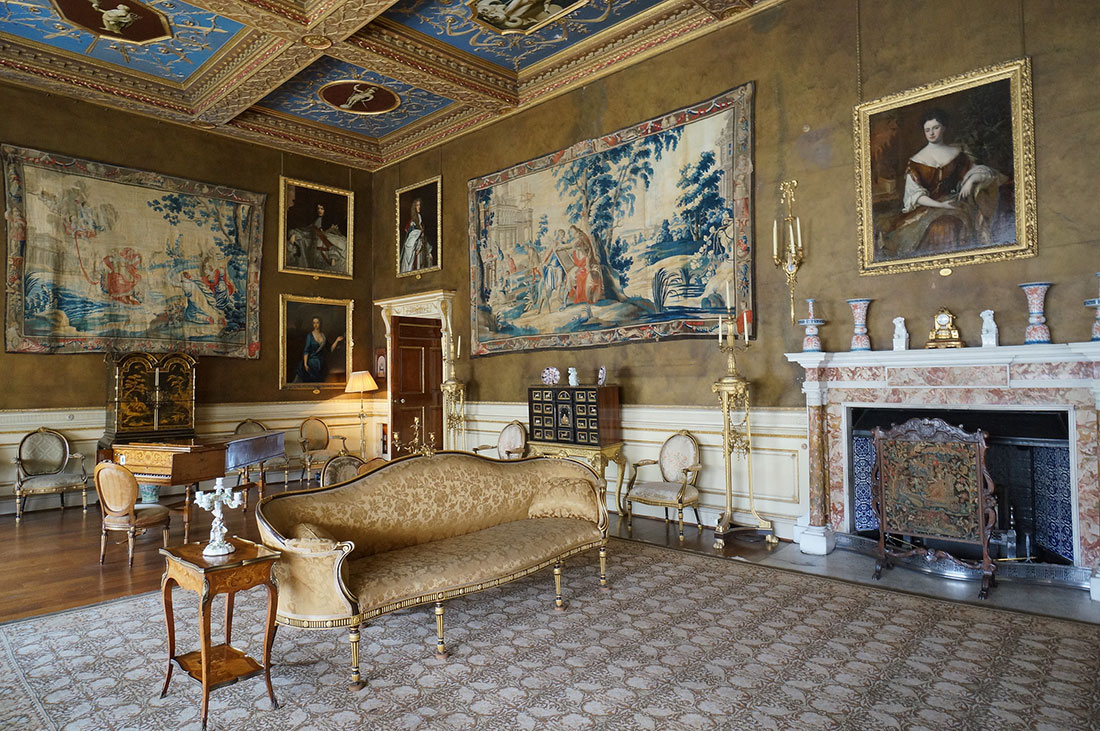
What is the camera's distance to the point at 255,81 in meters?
8.14

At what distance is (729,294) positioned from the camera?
6625mm

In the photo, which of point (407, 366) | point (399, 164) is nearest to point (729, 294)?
point (407, 366)

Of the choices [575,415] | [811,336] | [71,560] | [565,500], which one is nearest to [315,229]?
[575,415]

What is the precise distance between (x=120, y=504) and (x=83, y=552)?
935mm

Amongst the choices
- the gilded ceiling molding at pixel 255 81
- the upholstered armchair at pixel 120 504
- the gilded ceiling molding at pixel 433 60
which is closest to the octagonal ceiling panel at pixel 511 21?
the gilded ceiling molding at pixel 433 60

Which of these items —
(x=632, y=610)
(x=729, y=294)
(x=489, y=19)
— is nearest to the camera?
(x=632, y=610)

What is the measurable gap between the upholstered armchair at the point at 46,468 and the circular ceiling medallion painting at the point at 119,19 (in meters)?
4.82

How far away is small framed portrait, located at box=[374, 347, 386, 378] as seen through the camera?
1118cm

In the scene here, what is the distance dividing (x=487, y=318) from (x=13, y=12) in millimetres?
6294

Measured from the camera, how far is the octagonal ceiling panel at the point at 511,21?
7.01 meters

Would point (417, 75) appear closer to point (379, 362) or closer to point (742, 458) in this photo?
point (379, 362)

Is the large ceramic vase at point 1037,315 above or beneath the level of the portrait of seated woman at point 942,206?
beneath

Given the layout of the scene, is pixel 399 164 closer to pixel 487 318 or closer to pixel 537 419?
pixel 487 318

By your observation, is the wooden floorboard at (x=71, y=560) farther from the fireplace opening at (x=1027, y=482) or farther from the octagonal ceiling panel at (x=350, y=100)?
the fireplace opening at (x=1027, y=482)
